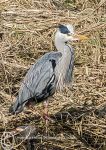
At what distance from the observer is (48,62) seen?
→ 4.35 metres

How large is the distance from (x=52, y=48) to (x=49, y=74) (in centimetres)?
127

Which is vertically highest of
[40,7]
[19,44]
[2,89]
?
[40,7]

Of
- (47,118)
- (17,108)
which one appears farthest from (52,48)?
(17,108)

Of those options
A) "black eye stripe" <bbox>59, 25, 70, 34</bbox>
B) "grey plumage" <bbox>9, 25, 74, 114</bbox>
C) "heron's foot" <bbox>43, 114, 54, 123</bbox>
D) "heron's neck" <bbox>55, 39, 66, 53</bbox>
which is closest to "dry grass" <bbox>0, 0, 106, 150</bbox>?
"heron's foot" <bbox>43, 114, 54, 123</bbox>

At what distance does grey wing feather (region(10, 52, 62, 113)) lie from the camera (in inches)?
168

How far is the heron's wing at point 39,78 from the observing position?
4289 mm

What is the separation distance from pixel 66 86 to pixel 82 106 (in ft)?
0.75

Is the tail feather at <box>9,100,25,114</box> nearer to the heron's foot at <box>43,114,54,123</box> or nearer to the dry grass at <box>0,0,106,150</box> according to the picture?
the dry grass at <box>0,0,106,150</box>

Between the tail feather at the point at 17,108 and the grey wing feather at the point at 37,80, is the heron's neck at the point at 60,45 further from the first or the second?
the tail feather at the point at 17,108

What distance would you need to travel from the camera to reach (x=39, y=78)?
4320mm

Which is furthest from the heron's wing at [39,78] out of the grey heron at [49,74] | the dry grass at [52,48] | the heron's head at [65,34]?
the dry grass at [52,48]

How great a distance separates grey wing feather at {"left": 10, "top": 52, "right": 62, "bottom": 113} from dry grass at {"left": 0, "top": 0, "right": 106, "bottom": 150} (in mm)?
231

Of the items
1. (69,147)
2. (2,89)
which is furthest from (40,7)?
(69,147)

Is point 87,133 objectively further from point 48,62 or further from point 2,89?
point 2,89
